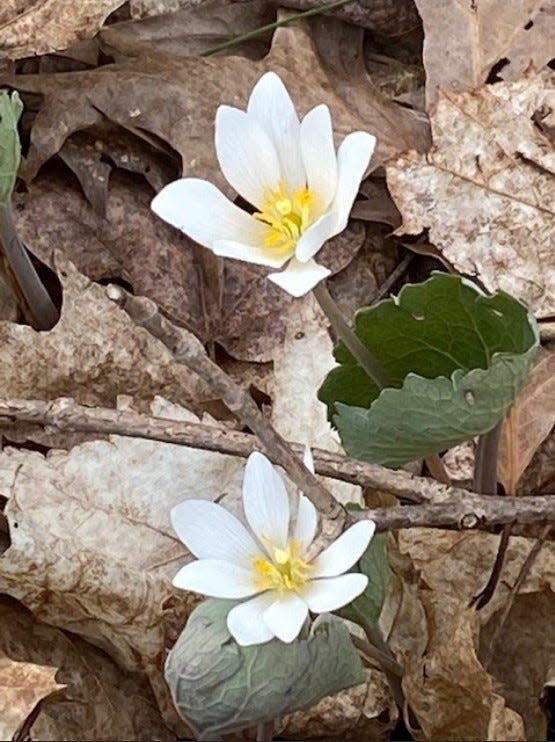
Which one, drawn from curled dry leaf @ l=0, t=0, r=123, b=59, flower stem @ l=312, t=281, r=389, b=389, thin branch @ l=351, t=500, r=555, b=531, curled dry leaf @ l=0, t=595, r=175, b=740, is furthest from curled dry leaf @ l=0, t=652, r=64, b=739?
curled dry leaf @ l=0, t=0, r=123, b=59

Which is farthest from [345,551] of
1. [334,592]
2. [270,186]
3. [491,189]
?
[491,189]

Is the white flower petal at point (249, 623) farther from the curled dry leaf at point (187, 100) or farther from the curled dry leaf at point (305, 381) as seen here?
the curled dry leaf at point (187, 100)

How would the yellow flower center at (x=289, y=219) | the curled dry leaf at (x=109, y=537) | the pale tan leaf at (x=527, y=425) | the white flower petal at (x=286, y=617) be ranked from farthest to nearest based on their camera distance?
the pale tan leaf at (x=527, y=425), the curled dry leaf at (x=109, y=537), the yellow flower center at (x=289, y=219), the white flower petal at (x=286, y=617)

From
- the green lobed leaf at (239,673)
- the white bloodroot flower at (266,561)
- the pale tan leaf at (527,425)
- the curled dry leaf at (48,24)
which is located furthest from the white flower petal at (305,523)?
the curled dry leaf at (48,24)

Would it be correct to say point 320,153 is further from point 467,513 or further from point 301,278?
point 467,513

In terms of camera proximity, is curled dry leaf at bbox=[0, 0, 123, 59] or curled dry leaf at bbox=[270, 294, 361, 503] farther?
curled dry leaf at bbox=[0, 0, 123, 59]

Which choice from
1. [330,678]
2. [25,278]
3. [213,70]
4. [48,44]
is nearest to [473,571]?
[330,678]

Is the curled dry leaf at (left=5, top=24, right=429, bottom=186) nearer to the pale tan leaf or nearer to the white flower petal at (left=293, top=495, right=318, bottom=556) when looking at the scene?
the pale tan leaf

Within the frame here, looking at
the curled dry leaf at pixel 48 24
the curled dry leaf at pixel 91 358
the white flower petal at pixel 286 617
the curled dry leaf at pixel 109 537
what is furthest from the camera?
the curled dry leaf at pixel 48 24

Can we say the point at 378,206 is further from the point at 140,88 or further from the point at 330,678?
the point at 330,678
